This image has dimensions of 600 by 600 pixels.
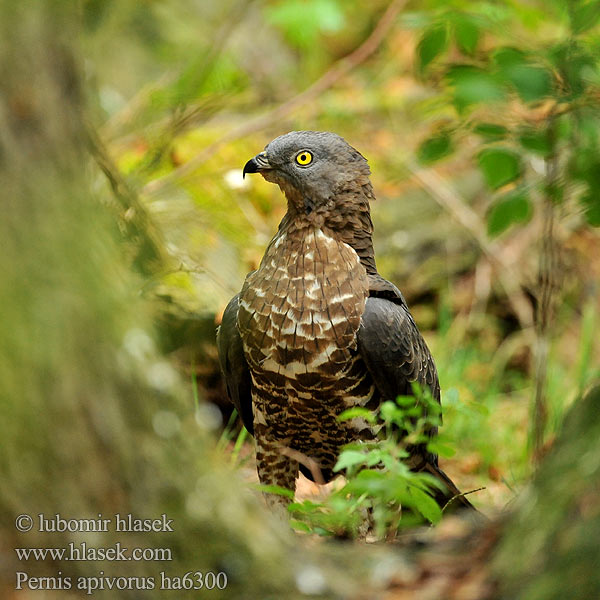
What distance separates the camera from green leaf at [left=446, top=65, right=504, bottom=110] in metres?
2.85

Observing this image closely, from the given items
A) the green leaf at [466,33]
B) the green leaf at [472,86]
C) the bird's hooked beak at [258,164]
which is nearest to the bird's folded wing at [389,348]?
the bird's hooked beak at [258,164]

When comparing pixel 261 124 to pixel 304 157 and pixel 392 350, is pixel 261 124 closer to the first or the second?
pixel 304 157

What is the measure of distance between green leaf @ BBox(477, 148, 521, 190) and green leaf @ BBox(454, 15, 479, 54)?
1.33 feet

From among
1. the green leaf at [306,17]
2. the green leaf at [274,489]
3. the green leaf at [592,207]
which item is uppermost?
the green leaf at [306,17]

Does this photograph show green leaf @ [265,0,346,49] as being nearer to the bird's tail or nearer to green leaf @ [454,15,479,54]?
green leaf @ [454,15,479,54]

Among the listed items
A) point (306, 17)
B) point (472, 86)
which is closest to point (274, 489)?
point (472, 86)

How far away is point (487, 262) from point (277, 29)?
17.4 feet

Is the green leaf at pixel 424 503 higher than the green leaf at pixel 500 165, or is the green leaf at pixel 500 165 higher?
the green leaf at pixel 500 165

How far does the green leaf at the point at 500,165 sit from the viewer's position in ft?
10.2

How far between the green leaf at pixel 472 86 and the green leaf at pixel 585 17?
310 mm

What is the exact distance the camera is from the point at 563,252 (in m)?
8.25

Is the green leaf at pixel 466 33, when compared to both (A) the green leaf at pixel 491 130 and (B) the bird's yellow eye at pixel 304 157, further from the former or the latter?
(B) the bird's yellow eye at pixel 304 157

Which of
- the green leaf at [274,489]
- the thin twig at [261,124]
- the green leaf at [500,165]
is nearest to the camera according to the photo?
the green leaf at [500,165]

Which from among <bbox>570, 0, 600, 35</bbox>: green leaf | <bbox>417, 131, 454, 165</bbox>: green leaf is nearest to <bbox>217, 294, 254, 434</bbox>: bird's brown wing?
<bbox>417, 131, 454, 165</bbox>: green leaf
